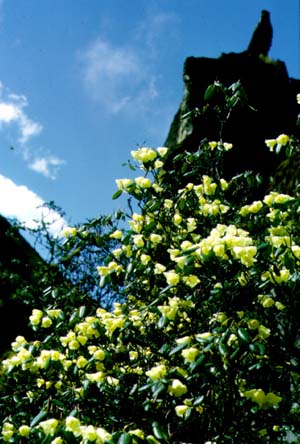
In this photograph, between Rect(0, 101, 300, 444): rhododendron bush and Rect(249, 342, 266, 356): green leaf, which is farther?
Rect(0, 101, 300, 444): rhododendron bush

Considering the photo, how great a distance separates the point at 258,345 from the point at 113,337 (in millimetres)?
757

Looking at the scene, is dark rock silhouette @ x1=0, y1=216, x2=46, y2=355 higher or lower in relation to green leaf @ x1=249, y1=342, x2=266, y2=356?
higher

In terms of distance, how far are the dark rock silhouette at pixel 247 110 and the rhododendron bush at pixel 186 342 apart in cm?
897

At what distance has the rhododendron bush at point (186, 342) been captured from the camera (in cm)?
193

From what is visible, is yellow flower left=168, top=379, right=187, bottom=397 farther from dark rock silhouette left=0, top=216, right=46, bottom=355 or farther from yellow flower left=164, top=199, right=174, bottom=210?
dark rock silhouette left=0, top=216, right=46, bottom=355

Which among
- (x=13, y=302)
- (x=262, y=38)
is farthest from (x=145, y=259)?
(x=262, y=38)

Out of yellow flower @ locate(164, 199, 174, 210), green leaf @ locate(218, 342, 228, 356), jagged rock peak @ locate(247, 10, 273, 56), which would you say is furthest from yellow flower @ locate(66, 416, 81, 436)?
jagged rock peak @ locate(247, 10, 273, 56)

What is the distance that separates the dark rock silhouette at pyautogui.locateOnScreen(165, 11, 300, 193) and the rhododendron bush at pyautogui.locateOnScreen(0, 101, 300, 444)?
8.97m

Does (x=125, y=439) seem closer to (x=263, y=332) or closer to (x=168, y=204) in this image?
(x=263, y=332)

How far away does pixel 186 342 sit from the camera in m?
1.95

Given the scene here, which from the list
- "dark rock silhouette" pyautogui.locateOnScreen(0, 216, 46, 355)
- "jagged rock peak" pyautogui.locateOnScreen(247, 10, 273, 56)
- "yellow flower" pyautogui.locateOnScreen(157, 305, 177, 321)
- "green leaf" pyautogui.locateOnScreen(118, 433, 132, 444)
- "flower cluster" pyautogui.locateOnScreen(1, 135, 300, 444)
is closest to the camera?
"green leaf" pyautogui.locateOnScreen(118, 433, 132, 444)

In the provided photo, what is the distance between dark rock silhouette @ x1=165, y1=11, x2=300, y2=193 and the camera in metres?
12.3

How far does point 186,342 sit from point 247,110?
35.8 feet

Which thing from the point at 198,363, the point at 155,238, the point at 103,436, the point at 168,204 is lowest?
the point at 103,436
